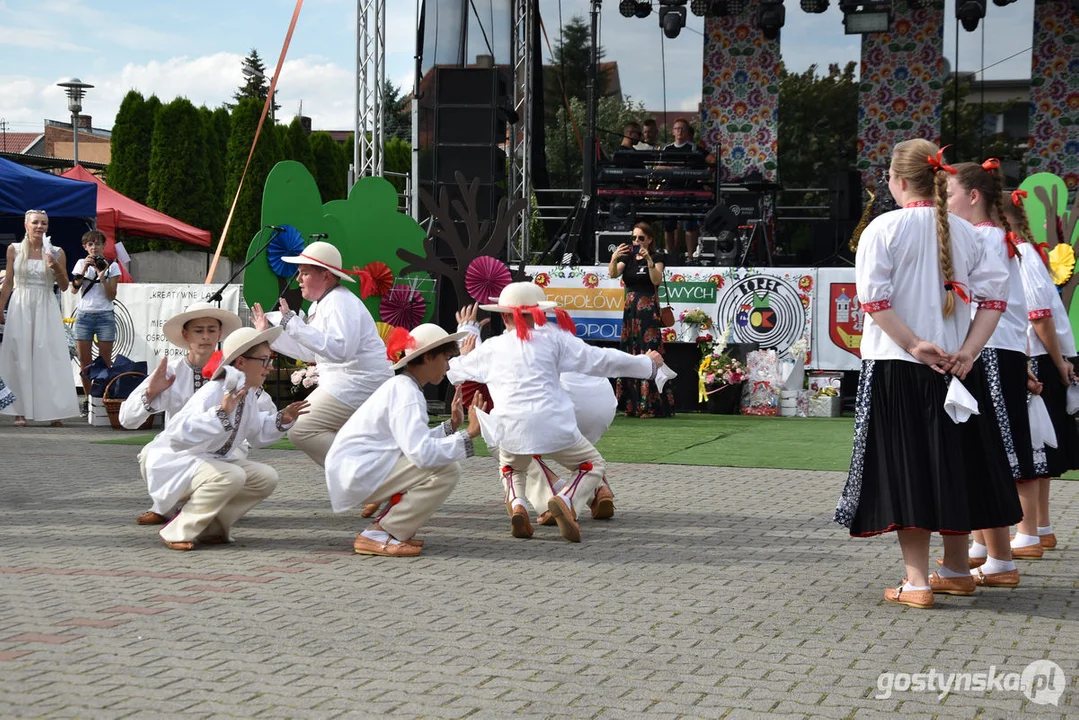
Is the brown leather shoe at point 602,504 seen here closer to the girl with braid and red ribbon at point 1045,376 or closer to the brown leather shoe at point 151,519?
the girl with braid and red ribbon at point 1045,376

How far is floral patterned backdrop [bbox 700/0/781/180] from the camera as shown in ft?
70.2

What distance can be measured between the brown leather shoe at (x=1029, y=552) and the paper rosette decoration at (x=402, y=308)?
565 cm

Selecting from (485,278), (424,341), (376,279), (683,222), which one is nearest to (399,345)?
(424,341)

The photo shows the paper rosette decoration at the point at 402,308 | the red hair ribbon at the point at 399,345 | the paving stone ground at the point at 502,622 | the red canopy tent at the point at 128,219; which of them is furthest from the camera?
the red canopy tent at the point at 128,219

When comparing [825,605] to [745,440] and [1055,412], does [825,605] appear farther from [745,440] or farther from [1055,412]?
[745,440]

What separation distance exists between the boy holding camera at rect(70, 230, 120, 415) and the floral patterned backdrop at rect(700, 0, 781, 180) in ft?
36.9

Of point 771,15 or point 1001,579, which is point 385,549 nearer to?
point 1001,579

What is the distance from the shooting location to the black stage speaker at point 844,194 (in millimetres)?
19531

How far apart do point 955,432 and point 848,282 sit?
9.73m

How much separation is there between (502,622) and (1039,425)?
9.32 ft

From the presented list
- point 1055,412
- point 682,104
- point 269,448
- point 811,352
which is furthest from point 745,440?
point 682,104

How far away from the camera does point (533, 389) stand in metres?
6.76

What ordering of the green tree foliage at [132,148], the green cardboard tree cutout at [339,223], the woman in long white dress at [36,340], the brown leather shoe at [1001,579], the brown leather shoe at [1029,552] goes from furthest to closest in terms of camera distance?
1. the green tree foliage at [132,148]
2. the woman in long white dress at [36,340]
3. the green cardboard tree cutout at [339,223]
4. the brown leather shoe at [1029,552]
5. the brown leather shoe at [1001,579]

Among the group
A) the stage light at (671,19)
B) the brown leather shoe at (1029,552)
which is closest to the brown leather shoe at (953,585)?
the brown leather shoe at (1029,552)
